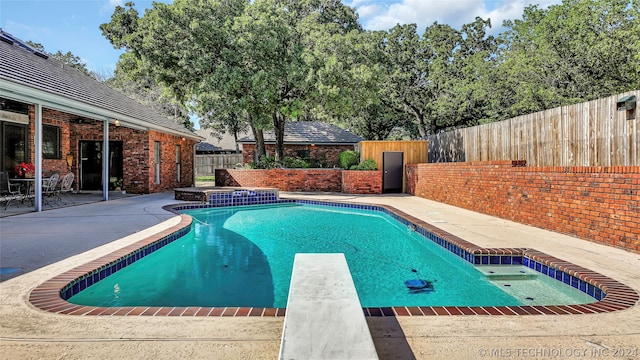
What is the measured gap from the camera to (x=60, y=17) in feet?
44.6

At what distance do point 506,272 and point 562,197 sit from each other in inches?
91.3

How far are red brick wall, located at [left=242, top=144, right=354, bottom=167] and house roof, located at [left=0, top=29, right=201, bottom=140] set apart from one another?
9.56 metres

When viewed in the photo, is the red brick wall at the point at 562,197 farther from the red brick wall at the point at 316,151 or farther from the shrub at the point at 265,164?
the red brick wall at the point at 316,151

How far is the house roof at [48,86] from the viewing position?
672 centimetres

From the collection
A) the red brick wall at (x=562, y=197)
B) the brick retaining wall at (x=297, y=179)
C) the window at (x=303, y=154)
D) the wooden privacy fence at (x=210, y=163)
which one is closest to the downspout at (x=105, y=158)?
the brick retaining wall at (x=297, y=179)

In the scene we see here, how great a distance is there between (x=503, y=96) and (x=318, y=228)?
51.3 ft

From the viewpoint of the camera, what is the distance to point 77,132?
501 inches

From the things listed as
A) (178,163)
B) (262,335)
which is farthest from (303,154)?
(262,335)

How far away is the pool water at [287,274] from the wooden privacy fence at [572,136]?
2.89 meters

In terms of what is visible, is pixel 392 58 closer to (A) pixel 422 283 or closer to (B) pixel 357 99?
(B) pixel 357 99

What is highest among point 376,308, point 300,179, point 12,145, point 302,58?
point 302,58

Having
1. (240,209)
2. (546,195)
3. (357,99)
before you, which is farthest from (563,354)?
(357,99)

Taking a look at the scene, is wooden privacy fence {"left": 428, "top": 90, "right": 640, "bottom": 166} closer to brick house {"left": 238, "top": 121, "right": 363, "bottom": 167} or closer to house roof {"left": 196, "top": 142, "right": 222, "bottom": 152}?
brick house {"left": 238, "top": 121, "right": 363, "bottom": 167}

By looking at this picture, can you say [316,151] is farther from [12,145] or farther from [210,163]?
[12,145]
